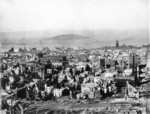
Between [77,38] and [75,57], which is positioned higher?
[77,38]

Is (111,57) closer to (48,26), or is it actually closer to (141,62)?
(141,62)

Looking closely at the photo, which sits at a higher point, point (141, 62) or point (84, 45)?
point (84, 45)

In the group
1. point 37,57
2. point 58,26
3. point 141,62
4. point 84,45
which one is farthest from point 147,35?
point 37,57

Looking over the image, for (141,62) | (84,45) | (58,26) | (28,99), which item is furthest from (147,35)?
(28,99)

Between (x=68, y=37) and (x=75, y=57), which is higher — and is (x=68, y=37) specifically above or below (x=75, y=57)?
above

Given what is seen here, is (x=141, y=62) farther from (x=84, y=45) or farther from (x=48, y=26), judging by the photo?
(x=48, y=26)

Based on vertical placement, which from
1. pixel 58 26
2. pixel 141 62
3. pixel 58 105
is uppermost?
pixel 58 26
